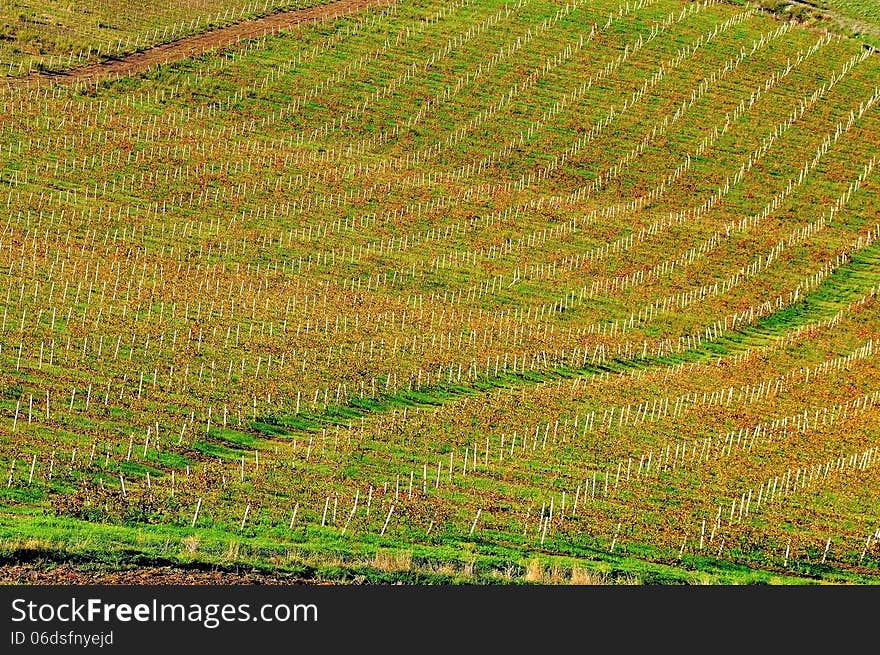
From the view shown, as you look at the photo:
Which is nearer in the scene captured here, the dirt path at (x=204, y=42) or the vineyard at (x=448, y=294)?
the vineyard at (x=448, y=294)

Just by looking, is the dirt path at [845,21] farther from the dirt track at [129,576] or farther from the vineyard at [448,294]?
the dirt track at [129,576]

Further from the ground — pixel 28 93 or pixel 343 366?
pixel 28 93

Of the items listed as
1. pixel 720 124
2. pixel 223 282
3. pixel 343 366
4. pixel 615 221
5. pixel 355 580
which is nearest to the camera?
pixel 355 580

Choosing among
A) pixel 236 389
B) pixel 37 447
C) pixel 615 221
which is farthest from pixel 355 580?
pixel 615 221

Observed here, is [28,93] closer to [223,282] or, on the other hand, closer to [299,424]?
[223,282]

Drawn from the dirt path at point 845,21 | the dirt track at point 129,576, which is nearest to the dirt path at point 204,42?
the dirt path at point 845,21

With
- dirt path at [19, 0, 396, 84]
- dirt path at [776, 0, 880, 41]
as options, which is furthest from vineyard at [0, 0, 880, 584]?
dirt path at [776, 0, 880, 41]

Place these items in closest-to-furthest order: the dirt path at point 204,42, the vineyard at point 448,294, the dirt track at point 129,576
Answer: the dirt track at point 129,576
the vineyard at point 448,294
the dirt path at point 204,42

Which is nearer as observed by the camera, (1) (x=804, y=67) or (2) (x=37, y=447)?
(2) (x=37, y=447)
